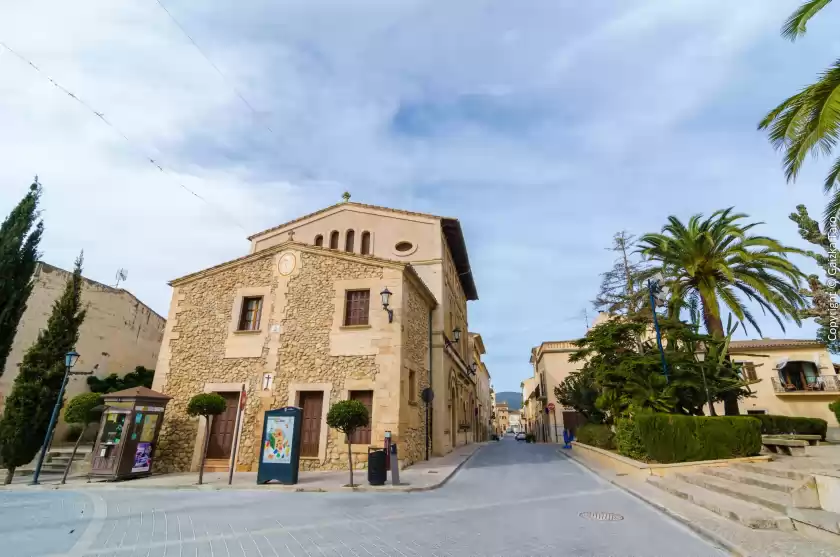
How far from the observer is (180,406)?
14383mm

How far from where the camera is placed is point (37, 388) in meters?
12.6

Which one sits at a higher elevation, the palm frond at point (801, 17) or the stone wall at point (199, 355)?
the palm frond at point (801, 17)

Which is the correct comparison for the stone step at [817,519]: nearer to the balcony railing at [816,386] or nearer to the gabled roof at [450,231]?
the gabled roof at [450,231]

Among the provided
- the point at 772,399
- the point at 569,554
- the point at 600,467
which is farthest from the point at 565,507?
the point at 772,399

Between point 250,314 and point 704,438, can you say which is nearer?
point 704,438

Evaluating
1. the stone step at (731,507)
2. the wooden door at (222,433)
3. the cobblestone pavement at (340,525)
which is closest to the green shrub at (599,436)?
the stone step at (731,507)

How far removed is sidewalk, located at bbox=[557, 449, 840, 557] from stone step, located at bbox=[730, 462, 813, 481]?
182 centimetres

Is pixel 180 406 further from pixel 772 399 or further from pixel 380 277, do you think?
pixel 772 399

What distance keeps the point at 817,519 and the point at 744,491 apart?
224cm

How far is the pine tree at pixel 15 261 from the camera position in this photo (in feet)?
44.2

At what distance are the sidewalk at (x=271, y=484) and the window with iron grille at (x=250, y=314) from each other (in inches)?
195

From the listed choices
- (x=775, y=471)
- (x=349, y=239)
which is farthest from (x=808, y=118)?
(x=349, y=239)

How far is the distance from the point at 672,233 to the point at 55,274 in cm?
2837

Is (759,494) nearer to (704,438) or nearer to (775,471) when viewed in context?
(775,471)
